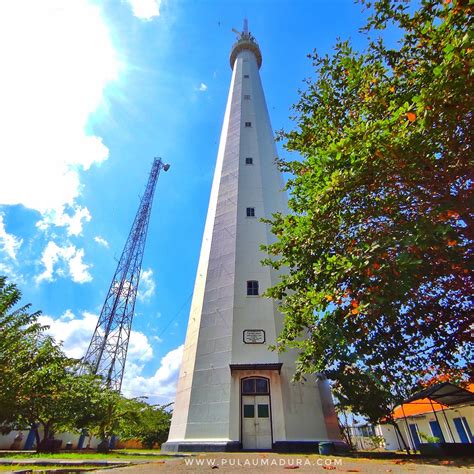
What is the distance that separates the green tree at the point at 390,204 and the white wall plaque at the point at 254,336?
125 inches

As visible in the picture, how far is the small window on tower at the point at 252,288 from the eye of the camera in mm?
14133

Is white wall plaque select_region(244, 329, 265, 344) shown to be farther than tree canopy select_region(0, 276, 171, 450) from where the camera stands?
Yes

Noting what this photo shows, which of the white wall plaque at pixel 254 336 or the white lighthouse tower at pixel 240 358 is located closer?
the white lighthouse tower at pixel 240 358

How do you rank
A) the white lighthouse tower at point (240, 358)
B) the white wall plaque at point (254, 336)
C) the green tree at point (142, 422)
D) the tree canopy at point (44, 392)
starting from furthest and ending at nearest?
the green tree at point (142, 422) → the white wall plaque at point (254, 336) → the white lighthouse tower at point (240, 358) → the tree canopy at point (44, 392)

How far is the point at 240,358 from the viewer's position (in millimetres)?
12383

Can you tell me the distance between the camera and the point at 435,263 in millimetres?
7223

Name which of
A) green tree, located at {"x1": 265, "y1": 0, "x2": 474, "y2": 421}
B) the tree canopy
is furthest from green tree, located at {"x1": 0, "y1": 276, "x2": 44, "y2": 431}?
green tree, located at {"x1": 265, "y1": 0, "x2": 474, "y2": 421}

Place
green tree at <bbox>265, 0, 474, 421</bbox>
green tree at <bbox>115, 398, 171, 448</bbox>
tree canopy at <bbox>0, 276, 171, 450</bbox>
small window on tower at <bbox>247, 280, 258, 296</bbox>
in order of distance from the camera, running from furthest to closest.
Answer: green tree at <bbox>115, 398, 171, 448</bbox>, small window on tower at <bbox>247, 280, 258, 296</bbox>, tree canopy at <bbox>0, 276, 171, 450</bbox>, green tree at <bbox>265, 0, 474, 421</bbox>

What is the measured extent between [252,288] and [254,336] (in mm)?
2300

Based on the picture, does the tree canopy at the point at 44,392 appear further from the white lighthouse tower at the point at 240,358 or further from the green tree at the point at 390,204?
the green tree at the point at 390,204

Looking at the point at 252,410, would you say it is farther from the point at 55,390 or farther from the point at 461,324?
the point at 55,390

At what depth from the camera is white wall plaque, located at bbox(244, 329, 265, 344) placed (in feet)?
41.9

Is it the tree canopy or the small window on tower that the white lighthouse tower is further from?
the tree canopy

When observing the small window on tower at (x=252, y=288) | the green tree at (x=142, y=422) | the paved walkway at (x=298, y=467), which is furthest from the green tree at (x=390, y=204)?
the green tree at (x=142, y=422)
